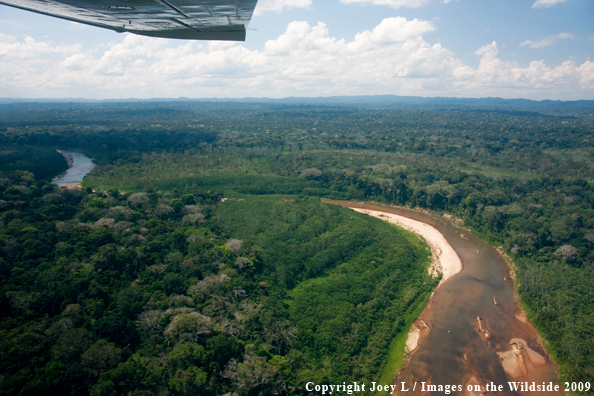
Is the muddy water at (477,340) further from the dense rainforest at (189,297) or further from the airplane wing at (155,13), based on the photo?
the airplane wing at (155,13)

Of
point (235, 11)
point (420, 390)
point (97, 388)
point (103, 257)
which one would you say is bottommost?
point (420, 390)

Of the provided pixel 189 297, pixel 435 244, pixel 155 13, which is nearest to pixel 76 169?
pixel 189 297

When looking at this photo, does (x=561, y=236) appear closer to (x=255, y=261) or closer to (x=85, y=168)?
(x=255, y=261)

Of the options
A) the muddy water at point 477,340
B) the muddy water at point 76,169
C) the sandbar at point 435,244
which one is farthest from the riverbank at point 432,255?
the muddy water at point 76,169

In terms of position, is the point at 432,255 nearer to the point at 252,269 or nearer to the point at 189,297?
the point at 252,269

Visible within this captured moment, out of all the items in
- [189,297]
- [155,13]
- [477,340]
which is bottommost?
[477,340]

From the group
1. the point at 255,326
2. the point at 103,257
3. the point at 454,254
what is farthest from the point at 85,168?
the point at 454,254

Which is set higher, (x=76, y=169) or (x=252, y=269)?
(x=76, y=169)
